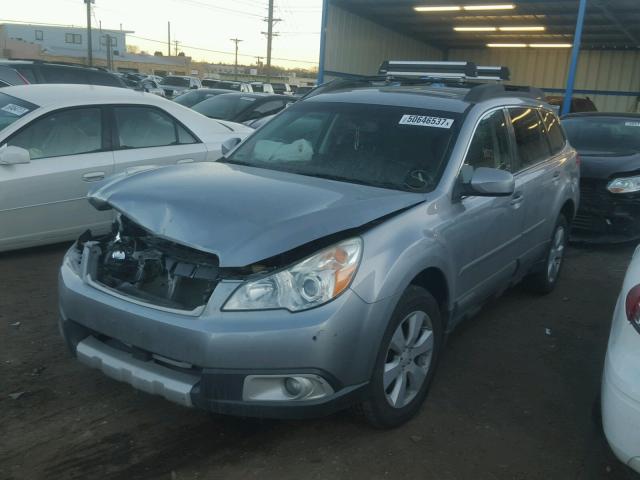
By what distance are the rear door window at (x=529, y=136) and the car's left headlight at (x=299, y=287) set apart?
92.0 inches

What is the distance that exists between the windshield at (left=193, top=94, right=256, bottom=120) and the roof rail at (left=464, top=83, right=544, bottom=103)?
22.6ft

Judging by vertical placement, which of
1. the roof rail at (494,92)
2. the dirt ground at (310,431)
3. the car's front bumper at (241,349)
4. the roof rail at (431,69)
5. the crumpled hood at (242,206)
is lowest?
the dirt ground at (310,431)

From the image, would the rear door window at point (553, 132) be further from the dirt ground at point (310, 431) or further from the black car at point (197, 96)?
the black car at point (197, 96)

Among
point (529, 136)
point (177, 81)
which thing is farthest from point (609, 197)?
point (177, 81)

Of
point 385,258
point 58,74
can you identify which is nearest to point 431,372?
point 385,258

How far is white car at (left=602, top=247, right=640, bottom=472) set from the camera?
7.71ft

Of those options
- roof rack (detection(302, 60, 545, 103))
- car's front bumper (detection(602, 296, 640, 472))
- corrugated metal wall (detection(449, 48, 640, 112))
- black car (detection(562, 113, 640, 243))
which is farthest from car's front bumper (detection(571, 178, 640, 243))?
corrugated metal wall (detection(449, 48, 640, 112))

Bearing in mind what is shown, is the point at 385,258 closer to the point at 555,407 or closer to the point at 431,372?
the point at 431,372

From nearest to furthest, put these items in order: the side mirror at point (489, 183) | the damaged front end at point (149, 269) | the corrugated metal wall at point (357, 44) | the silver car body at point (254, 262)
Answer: the silver car body at point (254, 262) → the damaged front end at point (149, 269) → the side mirror at point (489, 183) → the corrugated metal wall at point (357, 44)

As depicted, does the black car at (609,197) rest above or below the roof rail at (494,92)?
below

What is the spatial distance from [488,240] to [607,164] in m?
3.91

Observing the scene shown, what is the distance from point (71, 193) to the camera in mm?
5414

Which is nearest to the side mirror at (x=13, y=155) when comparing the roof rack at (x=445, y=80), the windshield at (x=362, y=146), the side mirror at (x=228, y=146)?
the side mirror at (x=228, y=146)

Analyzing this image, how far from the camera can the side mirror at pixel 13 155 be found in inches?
196
